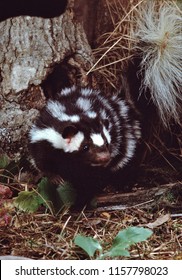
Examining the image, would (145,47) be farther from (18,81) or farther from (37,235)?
(37,235)

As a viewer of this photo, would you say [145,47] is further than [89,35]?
No

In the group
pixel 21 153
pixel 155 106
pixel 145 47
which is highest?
pixel 145 47

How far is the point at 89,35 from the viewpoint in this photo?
292 cm

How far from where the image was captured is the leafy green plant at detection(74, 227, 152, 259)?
189 cm

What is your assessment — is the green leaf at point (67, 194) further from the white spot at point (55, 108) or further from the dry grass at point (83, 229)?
the white spot at point (55, 108)

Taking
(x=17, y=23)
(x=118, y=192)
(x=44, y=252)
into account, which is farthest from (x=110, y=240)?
(x=17, y=23)

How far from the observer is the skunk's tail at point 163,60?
2.52 metres

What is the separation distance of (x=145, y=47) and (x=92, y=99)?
37cm

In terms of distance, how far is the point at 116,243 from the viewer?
1.93 meters

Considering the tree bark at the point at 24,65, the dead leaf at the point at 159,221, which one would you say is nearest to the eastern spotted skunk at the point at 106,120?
the tree bark at the point at 24,65

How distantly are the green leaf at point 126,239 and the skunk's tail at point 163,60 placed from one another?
0.82m

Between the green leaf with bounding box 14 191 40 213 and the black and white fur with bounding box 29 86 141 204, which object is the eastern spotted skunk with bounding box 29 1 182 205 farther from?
the green leaf with bounding box 14 191 40 213

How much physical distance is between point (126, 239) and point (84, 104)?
2.47 feet

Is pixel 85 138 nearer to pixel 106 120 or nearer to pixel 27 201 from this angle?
pixel 106 120
